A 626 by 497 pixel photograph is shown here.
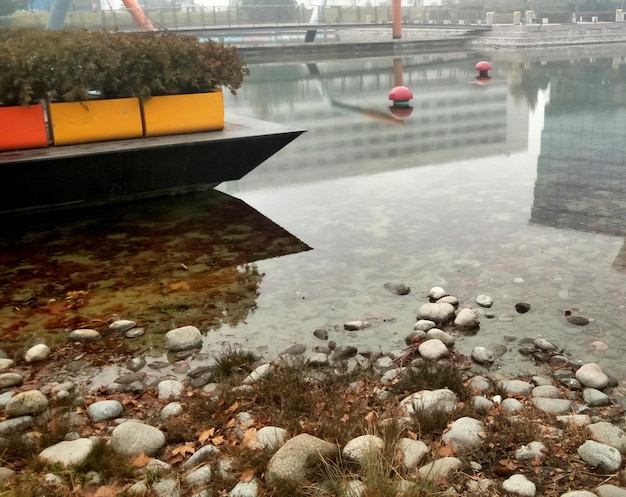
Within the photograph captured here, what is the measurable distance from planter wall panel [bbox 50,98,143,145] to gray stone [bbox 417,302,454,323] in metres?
5.94

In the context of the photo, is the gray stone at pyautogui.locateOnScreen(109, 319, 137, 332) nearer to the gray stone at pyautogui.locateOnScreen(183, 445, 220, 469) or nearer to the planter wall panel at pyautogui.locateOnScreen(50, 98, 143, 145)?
the gray stone at pyautogui.locateOnScreen(183, 445, 220, 469)

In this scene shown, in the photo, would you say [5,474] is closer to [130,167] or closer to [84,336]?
[84,336]

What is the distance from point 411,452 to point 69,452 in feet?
7.15

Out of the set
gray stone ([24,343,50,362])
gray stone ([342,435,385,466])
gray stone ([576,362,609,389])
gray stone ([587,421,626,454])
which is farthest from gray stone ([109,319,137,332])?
gray stone ([587,421,626,454])

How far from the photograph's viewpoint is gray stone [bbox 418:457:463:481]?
12.8 feet

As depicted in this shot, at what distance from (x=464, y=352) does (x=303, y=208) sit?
5366mm

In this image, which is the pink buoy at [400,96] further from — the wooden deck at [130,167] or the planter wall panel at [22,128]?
the planter wall panel at [22,128]

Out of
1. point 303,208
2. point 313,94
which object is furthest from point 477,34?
point 303,208

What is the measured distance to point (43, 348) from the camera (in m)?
6.20

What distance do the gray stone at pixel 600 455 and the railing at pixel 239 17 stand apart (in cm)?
4364

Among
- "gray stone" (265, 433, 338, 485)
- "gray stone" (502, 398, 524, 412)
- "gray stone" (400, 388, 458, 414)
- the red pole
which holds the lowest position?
"gray stone" (502, 398, 524, 412)

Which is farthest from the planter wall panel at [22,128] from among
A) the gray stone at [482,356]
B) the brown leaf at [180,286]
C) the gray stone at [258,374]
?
the gray stone at [482,356]

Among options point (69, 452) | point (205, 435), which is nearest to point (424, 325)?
point (205, 435)

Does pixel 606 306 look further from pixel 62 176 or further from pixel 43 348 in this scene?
pixel 62 176
